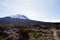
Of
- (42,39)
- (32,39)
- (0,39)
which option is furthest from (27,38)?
(0,39)

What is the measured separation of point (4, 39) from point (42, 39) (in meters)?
6.08

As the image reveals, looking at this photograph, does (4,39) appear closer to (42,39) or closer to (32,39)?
(32,39)

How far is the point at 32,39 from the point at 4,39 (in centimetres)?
423

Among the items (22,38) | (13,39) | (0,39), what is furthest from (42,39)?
(0,39)

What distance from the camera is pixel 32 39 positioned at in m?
22.5

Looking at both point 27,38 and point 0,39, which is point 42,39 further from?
point 0,39

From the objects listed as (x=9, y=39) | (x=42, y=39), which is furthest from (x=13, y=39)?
(x=42, y=39)

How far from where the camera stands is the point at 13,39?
21.0 metres

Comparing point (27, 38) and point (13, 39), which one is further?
point (27, 38)

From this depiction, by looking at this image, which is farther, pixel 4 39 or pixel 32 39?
pixel 32 39

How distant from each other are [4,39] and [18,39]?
1.96 metres

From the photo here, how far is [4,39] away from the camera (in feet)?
67.8

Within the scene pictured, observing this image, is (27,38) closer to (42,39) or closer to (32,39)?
(32,39)

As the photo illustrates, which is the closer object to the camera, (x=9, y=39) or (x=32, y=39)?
(x=9, y=39)
